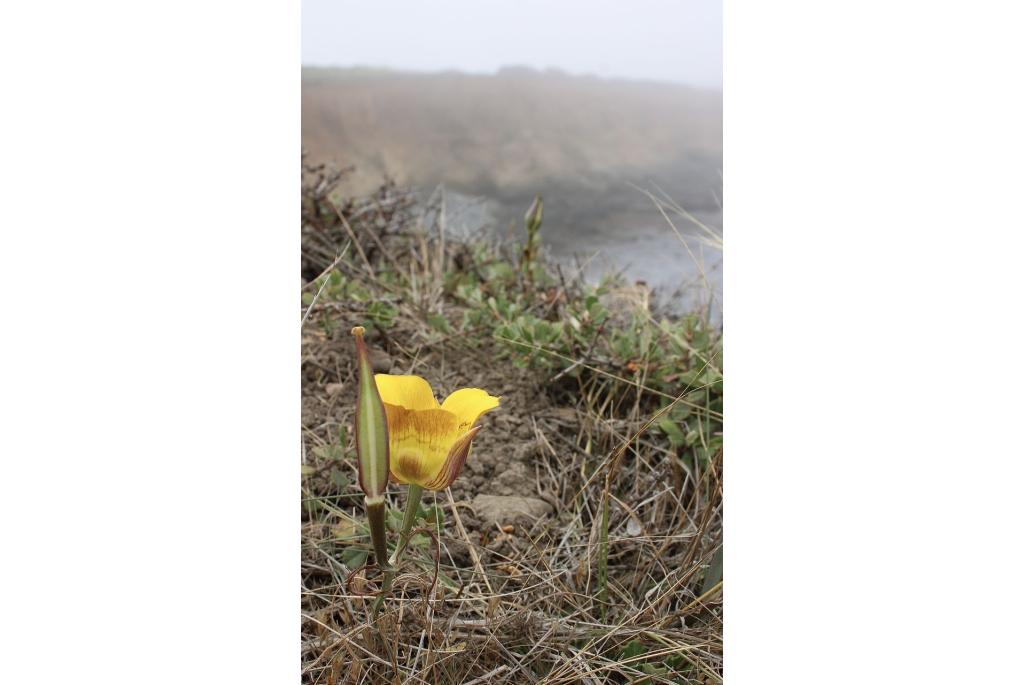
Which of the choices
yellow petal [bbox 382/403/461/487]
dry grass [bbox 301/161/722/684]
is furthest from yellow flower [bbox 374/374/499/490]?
dry grass [bbox 301/161/722/684]

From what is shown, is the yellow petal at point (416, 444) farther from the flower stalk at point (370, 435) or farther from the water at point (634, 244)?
the water at point (634, 244)

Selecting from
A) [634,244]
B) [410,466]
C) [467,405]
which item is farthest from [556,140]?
[410,466]

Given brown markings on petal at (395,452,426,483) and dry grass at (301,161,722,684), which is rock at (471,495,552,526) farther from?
brown markings on petal at (395,452,426,483)

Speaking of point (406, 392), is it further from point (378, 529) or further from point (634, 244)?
point (634, 244)
